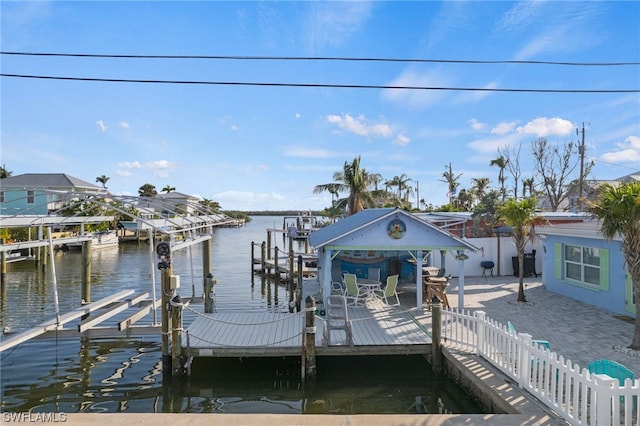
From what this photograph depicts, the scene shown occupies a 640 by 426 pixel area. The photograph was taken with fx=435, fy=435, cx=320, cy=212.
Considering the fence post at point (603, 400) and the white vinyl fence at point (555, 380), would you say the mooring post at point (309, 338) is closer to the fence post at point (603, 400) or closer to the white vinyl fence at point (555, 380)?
the white vinyl fence at point (555, 380)

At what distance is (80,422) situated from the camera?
21.0 feet

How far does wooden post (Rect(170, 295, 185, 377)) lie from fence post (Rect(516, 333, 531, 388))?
7194 mm

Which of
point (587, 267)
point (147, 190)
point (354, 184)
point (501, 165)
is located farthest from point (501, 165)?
point (147, 190)

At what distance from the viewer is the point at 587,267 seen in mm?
15156

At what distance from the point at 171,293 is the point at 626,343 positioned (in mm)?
10828

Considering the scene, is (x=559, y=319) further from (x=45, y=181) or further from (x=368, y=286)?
(x=45, y=181)

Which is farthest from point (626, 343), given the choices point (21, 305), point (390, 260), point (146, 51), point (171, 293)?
point (21, 305)

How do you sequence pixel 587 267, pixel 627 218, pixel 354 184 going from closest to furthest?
1. pixel 627 218
2. pixel 587 267
3. pixel 354 184

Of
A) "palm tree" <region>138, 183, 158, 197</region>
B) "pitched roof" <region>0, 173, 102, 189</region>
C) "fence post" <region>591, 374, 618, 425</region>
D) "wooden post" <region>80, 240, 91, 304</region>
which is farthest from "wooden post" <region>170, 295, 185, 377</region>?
"palm tree" <region>138, 183, 158, 197</region>

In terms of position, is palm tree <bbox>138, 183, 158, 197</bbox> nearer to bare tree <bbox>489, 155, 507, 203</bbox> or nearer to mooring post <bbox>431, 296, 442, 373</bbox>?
bare tree <bbox>489, 155, 507, 203</bbox>

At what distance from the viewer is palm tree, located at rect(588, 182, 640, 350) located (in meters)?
9.16

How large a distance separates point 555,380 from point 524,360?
831 millimetres

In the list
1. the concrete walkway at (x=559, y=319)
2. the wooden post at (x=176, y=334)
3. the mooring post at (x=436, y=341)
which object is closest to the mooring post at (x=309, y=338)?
the mooring post at (x=436, y=341)

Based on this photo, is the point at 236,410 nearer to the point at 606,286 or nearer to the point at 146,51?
the point at 146,51
